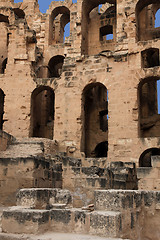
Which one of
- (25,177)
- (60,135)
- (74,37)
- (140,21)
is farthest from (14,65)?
(25,177)

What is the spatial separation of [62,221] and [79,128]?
1117 centimetres

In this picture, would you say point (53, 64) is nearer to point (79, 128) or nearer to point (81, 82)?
point (81, 82)

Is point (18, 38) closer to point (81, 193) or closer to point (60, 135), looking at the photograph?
point (60, 135)

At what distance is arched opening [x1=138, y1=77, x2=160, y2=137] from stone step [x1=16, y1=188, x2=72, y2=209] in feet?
36.9

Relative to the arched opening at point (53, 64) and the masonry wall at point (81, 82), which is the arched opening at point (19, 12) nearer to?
the masonry wall at point (81, 82)

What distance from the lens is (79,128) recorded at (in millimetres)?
15805

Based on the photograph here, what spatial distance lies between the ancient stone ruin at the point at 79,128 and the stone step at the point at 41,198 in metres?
0.02

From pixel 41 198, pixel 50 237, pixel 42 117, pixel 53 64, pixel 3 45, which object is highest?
pixel 3 45

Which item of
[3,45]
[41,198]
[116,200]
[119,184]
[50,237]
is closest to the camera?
[50,237]

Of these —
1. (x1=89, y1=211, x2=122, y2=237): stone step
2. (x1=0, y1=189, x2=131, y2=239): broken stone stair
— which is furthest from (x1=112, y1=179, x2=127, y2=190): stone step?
(x1=89, y1=211, x2=122, y2=237): stone step

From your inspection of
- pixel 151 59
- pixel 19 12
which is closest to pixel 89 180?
pixel 151 59

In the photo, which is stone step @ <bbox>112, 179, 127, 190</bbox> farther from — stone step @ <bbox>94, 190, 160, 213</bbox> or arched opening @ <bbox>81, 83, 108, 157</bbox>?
arched opening @ <bbox>81, 83, 108, 157</bbox>

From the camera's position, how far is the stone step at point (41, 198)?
5246 millimetres

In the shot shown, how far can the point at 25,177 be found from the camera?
7.50m
